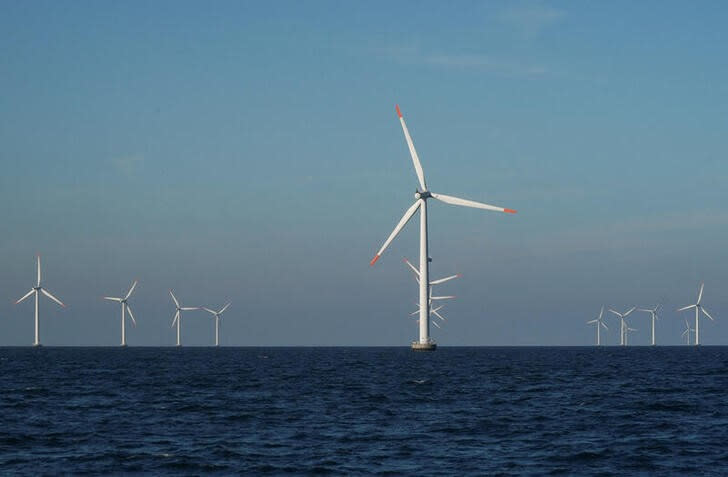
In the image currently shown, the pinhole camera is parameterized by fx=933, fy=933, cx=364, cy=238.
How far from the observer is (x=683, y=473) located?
129ft

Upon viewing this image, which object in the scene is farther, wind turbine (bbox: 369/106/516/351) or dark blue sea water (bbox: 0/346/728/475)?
wind turbine (bbox: 369/106/516/351)

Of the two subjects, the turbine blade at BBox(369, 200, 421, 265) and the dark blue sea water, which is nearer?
the dark blue sea water

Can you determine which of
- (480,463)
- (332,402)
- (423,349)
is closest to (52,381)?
(332,402)

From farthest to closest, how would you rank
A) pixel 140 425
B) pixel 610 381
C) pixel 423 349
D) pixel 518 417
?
pixel 423 349, pixel 610 381, pixel 518 417, pixel 140 425

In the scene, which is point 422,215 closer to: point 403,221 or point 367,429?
point 403,221

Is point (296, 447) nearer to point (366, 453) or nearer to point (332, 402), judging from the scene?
point (366, 453)

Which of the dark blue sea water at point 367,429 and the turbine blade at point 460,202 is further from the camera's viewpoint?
the turbine blade at point 460,202

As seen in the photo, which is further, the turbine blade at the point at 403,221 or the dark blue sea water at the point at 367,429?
the turbine blade at the point at 403,221

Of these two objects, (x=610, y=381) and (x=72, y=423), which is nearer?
(x=72, y=423)

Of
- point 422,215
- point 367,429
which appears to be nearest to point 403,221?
point 422,215

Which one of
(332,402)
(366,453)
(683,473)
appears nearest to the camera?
(683,473)

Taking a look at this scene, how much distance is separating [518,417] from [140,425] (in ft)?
77.2

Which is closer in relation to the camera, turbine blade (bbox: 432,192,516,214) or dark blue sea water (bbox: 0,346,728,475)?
dark blue sea water (bbox: 0,346,728,475)

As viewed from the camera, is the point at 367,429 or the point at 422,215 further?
the point at 422,215
